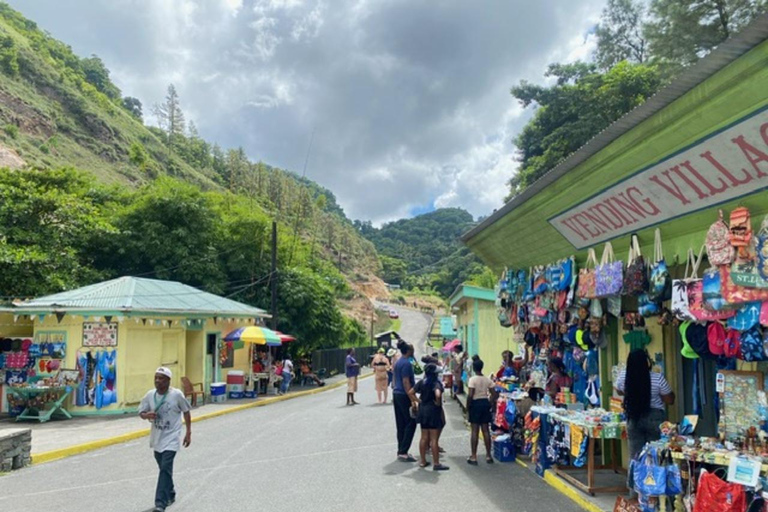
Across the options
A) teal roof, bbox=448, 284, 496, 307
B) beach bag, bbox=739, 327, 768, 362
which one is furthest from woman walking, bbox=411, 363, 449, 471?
teal roof, bbox=448, 284, 496, 307

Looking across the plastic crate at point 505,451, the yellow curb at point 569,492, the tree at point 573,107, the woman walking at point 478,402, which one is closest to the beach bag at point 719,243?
the yellow curb at point 569,492

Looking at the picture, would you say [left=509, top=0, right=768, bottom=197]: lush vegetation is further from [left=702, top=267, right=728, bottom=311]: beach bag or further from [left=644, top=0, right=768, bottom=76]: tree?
[left=702, top=267, right=728, bottom=311]: beach bag

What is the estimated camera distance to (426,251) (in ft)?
447

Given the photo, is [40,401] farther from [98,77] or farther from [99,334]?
[98,77]

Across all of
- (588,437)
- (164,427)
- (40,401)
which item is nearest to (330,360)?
(40,401)

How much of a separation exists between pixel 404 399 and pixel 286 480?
233cm

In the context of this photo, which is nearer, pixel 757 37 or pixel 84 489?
pixel 757 37

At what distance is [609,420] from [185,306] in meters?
14.6

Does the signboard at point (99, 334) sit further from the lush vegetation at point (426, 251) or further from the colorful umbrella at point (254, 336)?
the lush vegetation at point (426, 251)

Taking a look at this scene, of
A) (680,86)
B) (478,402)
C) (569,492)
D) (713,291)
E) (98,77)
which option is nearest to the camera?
(680,86)

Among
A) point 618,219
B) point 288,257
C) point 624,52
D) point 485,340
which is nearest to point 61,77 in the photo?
point 288,257

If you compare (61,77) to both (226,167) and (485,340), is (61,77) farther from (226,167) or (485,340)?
(485,340)

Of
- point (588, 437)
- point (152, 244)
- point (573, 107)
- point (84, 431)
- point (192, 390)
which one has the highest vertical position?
point (573, 107)

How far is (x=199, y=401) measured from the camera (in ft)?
62.6
